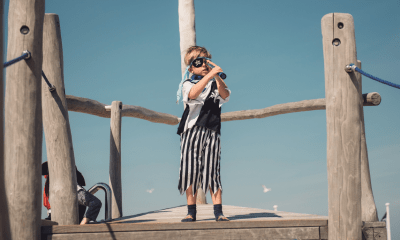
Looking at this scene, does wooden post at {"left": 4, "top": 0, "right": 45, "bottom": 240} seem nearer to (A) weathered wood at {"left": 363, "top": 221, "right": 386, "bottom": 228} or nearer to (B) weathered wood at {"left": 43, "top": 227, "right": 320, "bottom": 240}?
(B) weathered wood at {"left": 43, "top": 227, "right": 320, "bottom": 240}

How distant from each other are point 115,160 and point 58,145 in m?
2.05

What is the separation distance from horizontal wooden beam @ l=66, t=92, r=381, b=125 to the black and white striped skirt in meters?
1.99

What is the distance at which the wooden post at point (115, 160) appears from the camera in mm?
4941

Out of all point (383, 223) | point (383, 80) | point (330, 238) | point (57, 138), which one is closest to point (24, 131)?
point (57, 138)

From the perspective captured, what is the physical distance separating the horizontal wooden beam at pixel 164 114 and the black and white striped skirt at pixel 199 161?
6.53ft

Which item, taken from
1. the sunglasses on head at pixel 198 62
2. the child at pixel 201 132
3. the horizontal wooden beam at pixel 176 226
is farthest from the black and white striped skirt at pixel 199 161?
the sunglasses on head at pixel 198 62

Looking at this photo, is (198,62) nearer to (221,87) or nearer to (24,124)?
(221,87)

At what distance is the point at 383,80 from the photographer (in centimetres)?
262

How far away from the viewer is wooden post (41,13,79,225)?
2.98 meters

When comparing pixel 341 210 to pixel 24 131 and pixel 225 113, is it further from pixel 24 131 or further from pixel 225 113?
pixel 225 113

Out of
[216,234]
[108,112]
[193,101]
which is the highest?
[108,112]

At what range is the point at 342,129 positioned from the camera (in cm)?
267

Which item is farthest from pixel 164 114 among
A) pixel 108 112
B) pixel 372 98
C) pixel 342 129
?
pixel 342 129

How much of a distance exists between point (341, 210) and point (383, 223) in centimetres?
46
